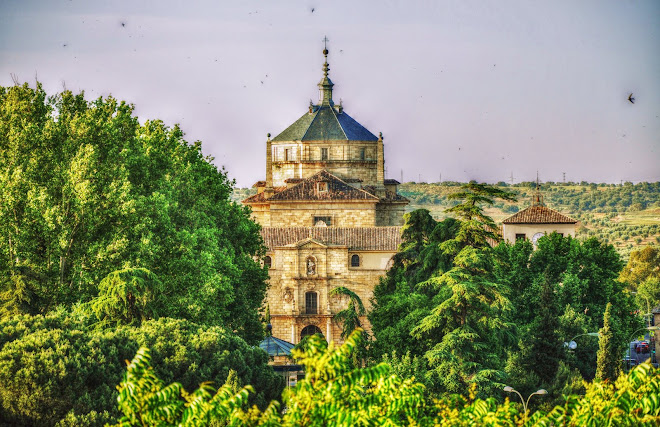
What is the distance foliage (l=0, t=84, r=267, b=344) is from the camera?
112ft

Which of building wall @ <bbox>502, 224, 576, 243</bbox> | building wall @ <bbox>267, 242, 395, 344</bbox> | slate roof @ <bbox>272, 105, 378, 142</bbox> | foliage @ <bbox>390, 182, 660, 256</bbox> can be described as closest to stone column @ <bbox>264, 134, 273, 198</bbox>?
slate roof @ <bbox>272, 105, 378, 142</bbox>

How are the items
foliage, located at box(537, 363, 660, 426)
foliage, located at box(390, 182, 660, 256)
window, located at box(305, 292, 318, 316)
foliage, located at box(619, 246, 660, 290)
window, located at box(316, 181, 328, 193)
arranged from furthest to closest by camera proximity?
1. foliage, located at box(390, 182, 660, 256)
2. foliage, located at box(619, 246, 660, 290)
3. window, located at box(316, 181, 328, 193)
4. window, located at box(305, 292, 318, 316)
5. foliage, located at box(537, 363, 660, 426)

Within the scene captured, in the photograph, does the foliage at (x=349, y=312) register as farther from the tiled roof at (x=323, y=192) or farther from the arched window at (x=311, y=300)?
the tiled roof at (x=323, y=192)

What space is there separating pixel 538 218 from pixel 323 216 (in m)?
12.0

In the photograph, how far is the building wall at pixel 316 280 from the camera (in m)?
63.6

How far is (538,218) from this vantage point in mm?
70625

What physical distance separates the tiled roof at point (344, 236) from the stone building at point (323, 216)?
0.05 meters

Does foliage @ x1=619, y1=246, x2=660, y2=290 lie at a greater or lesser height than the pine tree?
greater

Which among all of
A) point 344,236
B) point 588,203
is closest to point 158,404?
point 344,236

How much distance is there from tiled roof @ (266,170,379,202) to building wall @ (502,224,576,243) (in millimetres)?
7865

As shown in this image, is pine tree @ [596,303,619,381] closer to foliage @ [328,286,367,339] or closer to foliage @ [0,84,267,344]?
foliage @ [0,84,267,344]

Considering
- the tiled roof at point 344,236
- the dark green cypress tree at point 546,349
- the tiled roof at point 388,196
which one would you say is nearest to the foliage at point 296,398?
the dark green cypress tree at point 546,349

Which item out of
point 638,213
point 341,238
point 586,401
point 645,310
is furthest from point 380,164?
point 638,213

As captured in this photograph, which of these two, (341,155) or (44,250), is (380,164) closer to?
(341,155)
